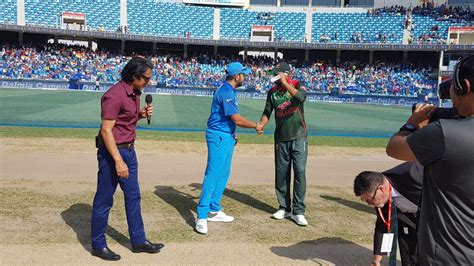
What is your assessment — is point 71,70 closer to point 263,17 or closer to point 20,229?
point 263,17

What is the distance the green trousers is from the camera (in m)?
5.74

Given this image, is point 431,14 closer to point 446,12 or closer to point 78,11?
point 446,12

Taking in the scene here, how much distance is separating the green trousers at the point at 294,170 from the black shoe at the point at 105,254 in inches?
95.1

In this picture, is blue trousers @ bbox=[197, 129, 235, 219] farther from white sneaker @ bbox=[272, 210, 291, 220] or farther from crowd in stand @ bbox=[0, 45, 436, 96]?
crowd in stand @ bbox=[0, 45, 436, 96]

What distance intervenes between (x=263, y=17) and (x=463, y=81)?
2281 inches

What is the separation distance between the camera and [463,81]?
81.4 inches

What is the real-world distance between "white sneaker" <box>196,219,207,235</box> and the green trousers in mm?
1217

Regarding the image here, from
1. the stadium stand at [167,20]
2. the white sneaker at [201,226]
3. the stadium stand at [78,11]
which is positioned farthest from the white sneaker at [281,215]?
the stadium stand at [78,11]

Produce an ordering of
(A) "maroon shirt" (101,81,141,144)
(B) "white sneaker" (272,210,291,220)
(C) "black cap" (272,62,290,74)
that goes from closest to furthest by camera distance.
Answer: (A) "maroon shirt" (101,81,141,144)
(C) "black cap" (272,62,290,74)
(B) "white sneaker" (272,210,291,220)

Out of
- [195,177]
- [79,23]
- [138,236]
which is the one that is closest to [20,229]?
[138,236]

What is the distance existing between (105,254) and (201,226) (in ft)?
Result: 4.07

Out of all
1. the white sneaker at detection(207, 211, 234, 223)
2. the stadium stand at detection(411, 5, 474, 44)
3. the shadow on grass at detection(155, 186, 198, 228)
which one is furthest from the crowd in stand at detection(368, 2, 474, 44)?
the white sneaker at detection(207, 211, 234, 223)

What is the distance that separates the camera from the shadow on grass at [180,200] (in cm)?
591

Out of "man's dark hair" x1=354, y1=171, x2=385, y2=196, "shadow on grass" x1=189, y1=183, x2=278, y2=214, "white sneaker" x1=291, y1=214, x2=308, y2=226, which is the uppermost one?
"man's dark hair" x1=354, y1=171, x2=385, y2=196
